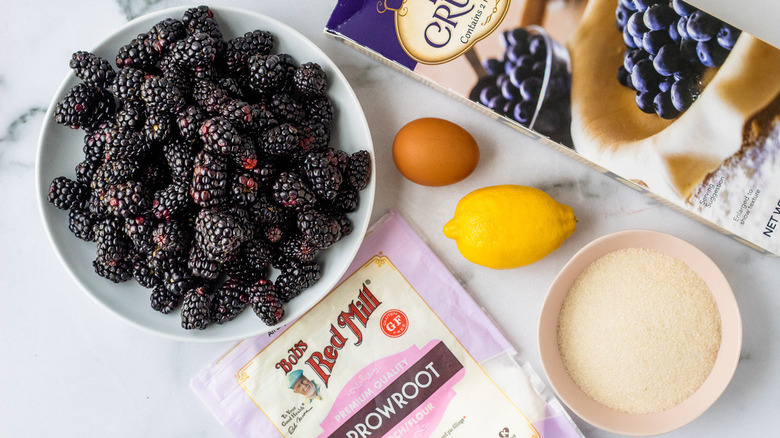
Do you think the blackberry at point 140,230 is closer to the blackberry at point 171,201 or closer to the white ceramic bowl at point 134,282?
the blackberry at point 171,201

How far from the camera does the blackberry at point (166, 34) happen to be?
0.86 m

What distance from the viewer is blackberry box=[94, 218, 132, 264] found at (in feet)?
2.82

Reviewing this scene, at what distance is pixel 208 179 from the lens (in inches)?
31.2

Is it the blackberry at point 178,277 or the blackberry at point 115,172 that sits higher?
the blackberry at point 115,172

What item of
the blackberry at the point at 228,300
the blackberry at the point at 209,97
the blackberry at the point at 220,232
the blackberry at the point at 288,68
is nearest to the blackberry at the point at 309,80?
the blackberry at the point at 288,68

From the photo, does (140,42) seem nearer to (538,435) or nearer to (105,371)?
(105,371)

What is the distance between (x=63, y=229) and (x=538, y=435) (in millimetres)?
939

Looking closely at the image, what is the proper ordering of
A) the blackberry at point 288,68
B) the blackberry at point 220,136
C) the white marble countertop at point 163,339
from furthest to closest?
1. the white marble countertop at point 163,339
2. the blackberry at point 288,68
3. the blackberry at point 220,136

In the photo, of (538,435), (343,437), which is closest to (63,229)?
(343,437)

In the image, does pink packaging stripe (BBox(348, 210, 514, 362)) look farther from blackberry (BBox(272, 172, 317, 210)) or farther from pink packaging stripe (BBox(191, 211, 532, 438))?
blackberry (BBox(272, 172, 317, 210))

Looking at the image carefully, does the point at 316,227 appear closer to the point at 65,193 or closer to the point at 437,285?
the point at 437,285

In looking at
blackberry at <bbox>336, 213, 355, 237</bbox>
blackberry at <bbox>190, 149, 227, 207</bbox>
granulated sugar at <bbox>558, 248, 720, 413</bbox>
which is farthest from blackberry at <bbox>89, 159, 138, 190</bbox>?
granulated sugar at <bbox>558, 248, 720, 413</bbox>

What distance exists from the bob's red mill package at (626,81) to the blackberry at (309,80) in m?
0.11

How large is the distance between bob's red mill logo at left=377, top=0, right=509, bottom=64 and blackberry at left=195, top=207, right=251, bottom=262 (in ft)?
1.36
